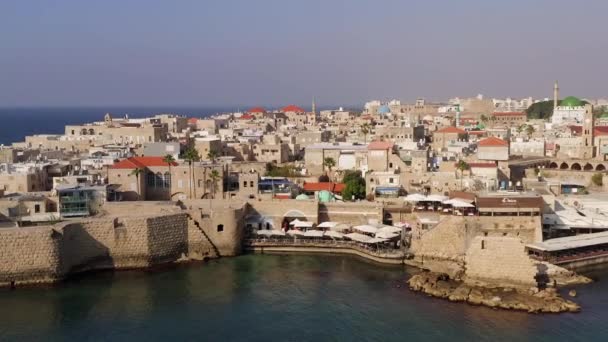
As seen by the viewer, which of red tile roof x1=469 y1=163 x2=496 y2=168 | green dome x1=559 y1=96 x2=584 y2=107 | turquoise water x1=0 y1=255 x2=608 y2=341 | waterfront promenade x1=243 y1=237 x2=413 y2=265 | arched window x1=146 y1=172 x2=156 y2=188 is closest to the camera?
turquoise water x1=0 y1=255 x2=608 y2=341

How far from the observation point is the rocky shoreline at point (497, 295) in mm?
28641

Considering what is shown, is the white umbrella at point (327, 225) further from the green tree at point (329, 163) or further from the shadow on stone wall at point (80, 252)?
the green tree at point (329, 163)

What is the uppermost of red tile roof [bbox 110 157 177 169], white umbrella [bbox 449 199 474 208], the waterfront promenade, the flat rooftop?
red tile roof [bbox 110 157 177 169]

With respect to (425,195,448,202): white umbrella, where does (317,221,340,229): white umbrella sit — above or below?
below

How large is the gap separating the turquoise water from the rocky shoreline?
0.52m

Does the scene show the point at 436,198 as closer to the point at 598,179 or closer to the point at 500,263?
the point at 500,263

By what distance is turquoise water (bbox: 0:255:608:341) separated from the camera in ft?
86.6

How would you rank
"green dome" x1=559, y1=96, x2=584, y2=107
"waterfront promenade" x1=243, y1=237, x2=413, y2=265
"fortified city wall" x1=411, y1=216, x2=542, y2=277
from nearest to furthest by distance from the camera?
"fortified city wall" x1=411, y1=216, x2=542, y2=277 < "waterfront promenade" x1=243, y1=237, x2=413, y2=265 < "green dome" x1=559, y1=96, x2=584, y2=107

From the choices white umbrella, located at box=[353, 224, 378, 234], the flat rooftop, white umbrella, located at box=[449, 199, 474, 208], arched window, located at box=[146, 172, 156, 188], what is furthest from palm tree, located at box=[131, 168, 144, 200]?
the flat rooftop

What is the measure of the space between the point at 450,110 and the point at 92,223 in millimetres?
102777

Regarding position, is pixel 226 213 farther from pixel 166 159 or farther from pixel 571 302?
pixel 571 302

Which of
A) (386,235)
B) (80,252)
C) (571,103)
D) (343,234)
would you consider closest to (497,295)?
(386,235)

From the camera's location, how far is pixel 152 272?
34.2 m

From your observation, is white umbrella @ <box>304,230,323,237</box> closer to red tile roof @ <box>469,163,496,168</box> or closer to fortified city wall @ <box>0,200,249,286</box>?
fortified city wall @ <box>0,200,249,286</box>
